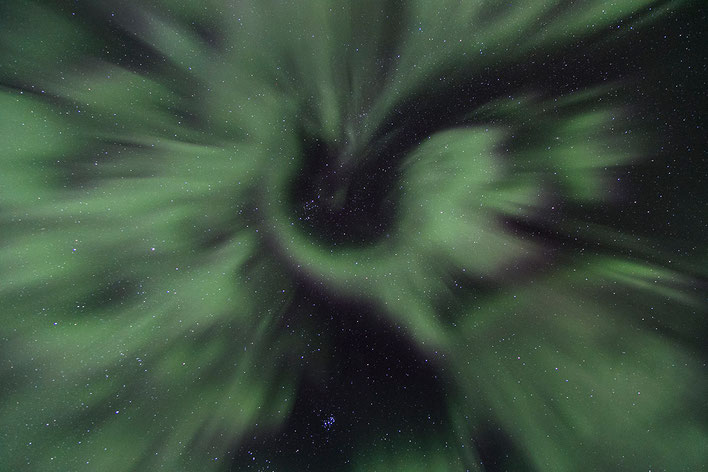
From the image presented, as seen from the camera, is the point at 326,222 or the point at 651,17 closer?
the point at 651,17

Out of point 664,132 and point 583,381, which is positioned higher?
point 664,132

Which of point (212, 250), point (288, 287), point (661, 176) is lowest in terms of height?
point (661, 176)

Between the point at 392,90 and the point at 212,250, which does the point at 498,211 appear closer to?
the point at 392,90

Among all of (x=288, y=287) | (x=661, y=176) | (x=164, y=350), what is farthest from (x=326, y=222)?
(x=661, y=176)

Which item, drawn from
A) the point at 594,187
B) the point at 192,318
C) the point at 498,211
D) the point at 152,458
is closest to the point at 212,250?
the point at 192,318

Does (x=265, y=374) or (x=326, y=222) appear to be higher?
(x=326, y=222)

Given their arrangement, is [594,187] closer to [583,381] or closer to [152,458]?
[583,381]

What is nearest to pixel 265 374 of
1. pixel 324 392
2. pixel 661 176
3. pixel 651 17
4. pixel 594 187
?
pixel 324 392

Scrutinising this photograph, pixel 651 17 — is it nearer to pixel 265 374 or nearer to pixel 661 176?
pixel 661 176

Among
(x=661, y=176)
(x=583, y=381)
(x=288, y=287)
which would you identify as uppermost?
(x=288, y=287)
